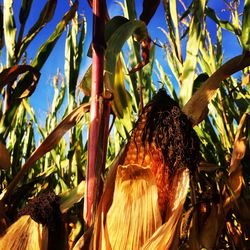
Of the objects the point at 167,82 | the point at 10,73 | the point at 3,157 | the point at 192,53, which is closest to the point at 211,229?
the point at 192,53

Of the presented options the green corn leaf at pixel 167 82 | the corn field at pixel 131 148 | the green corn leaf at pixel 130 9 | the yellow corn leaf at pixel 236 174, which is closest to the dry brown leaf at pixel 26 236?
the corn field at pixel 131 148

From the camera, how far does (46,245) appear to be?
0.99 m

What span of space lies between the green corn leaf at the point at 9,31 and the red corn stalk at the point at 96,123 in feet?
1.78

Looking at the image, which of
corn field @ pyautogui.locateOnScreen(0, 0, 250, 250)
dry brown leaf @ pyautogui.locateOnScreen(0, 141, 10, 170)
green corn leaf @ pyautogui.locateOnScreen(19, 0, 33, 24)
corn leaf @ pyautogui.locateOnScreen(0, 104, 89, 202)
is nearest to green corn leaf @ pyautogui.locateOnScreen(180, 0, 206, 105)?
corn field @ pyautogui.locateOnScreen(0, 0, 250, 250)

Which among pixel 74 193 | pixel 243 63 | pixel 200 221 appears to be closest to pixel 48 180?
pixel 74 193

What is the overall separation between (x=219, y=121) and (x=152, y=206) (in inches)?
44.4

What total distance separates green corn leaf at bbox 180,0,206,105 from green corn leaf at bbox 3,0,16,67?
2.26ft

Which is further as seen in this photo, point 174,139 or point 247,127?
point 247,127

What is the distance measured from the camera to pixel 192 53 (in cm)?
117

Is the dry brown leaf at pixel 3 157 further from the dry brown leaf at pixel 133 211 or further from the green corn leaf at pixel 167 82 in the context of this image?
the green corn leaf at pixel 167 82

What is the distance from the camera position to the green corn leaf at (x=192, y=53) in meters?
1.14

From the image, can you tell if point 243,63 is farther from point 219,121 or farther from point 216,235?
point 219,121

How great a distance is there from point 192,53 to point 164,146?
0.52 metres

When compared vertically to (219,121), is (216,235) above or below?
below
